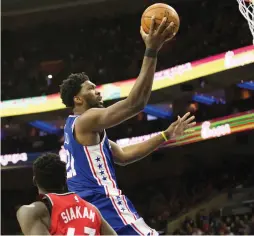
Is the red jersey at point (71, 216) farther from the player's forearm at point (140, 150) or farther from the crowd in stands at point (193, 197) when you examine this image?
the crowd in stands at point (193, 197)

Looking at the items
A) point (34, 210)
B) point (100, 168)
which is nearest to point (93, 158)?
point (100, 168)

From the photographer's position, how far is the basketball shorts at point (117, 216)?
2869 mm

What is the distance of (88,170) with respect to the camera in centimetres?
290

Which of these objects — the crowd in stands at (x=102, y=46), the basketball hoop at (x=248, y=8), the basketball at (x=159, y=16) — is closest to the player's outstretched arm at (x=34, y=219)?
the basketball at (x=159, y=16)

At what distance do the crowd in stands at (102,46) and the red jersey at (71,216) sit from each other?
937cm

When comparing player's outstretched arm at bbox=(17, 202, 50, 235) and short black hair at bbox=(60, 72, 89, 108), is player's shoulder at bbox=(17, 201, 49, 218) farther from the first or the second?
short black hair at bbox=(60, 72, 89, 108)

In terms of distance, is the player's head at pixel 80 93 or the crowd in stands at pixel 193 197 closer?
the player's head at pixel 80 93

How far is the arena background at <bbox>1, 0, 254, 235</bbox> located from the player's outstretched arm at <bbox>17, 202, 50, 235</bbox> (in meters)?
7.67

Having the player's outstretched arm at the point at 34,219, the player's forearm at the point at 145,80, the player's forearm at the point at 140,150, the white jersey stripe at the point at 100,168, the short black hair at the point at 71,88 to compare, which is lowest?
the player's outstretched arm at the point at 34,219

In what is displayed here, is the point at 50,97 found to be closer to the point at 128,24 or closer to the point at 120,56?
the point at 120,56

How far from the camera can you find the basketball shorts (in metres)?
2.87

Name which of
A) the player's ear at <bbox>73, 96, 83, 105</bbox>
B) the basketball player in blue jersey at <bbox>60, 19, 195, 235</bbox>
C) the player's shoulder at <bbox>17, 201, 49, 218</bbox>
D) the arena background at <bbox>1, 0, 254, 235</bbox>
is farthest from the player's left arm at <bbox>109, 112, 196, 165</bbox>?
the arena background at <bbox>1, 0, 254, 235</bbox>

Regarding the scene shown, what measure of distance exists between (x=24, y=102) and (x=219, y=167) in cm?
546

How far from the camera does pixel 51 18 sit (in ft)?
50.1
